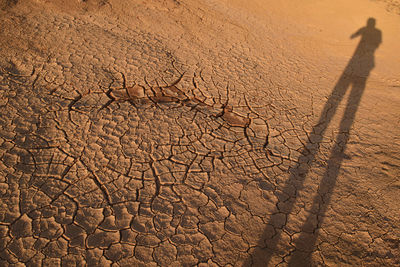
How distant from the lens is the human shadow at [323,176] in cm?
202

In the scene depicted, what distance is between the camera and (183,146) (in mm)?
2623

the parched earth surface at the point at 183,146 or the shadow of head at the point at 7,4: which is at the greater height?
the shadow of head at the point at 7,4

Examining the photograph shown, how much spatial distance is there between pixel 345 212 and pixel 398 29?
5.12 m

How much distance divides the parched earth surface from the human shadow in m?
0.01

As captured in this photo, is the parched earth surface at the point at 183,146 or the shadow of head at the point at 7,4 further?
the shadow of head at the point at 7,4

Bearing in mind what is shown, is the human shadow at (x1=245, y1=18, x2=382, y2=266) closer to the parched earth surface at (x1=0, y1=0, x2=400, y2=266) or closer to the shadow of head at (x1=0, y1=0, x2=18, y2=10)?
the parched earth surface at (x1=0, y1=0, x2=400, y2=266)

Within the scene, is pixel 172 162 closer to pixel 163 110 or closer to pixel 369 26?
pixel 163 110

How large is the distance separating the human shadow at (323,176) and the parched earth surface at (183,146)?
0.05 ft

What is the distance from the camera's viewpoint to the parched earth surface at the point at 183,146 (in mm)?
1992

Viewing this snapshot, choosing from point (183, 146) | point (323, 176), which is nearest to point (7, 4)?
point (183, 146)

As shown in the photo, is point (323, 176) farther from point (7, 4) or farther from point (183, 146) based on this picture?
point (7, 4)

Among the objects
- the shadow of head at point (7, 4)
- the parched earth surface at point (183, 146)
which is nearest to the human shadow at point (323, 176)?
the parched earth surface at point (183, 146)

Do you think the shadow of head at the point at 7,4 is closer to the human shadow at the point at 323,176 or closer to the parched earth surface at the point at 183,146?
the parched earth surface at the point at 183,146

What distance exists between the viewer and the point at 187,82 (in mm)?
3395
